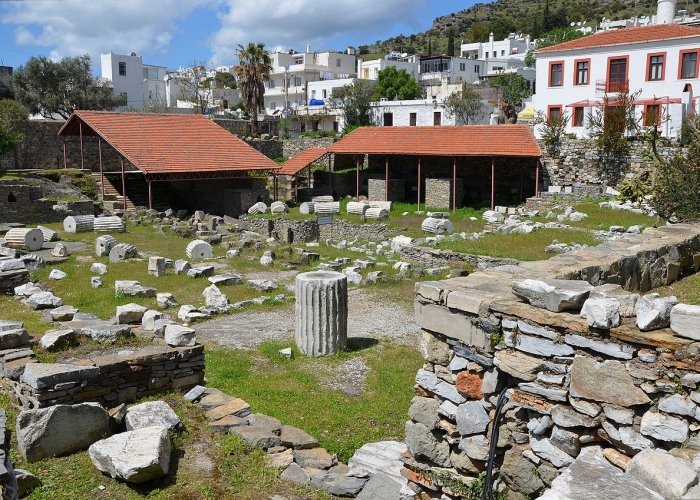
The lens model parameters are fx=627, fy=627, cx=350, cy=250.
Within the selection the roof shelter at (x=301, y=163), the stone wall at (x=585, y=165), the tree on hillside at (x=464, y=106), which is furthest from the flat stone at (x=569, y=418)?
the tree on hillside at (x=464, y=106)

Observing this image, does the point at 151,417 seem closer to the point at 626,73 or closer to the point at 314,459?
the point at 314,459

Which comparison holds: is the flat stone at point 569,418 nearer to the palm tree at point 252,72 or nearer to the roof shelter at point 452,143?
the roof shelter at point 452,143

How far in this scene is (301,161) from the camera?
38125mm

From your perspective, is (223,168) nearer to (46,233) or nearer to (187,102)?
(46,233)

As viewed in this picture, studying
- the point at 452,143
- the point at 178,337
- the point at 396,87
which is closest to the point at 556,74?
the point at 452,143

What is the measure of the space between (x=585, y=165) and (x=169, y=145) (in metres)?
21.0

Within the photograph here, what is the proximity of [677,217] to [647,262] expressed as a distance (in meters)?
5.36

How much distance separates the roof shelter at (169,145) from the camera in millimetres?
30922

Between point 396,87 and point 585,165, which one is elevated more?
point 396,87

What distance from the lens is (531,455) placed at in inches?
194

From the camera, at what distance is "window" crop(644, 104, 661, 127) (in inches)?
1155

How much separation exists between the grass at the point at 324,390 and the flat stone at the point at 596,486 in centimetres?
416

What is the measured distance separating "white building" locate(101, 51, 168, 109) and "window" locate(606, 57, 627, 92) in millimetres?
41614

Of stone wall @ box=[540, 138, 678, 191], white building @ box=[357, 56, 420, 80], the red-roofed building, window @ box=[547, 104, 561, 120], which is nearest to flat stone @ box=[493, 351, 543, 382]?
stone wall @ box=[540, 138, 678, 191]
